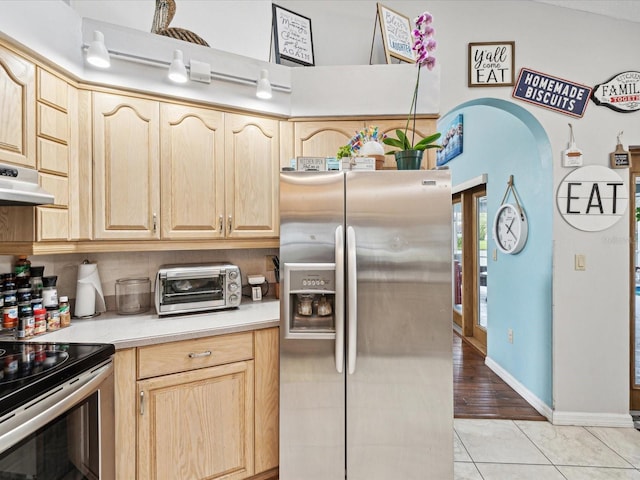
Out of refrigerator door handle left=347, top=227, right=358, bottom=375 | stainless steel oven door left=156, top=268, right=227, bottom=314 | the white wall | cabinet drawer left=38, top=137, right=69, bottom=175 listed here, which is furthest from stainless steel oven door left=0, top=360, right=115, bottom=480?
the white wall

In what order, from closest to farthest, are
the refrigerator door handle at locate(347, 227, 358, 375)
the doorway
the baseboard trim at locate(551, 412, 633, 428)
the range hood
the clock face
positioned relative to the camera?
the range hood < the refrigerator door handle at locate(347, 227, 358, 375) < the baseboard trim at locate(551, 412, 633, 428) < the clock face < the doorway

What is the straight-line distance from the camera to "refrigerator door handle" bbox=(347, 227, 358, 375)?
1.59 meters

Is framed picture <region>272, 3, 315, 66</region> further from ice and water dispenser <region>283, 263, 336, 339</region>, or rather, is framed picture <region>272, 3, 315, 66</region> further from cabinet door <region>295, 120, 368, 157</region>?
ice and water dispenser <region>283, 263, 336, 339</region>

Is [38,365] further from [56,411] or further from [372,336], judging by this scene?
[372,336]

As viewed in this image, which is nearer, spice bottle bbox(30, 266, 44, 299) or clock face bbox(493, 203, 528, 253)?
spice bottle bbox(30, 266, 44, 299)

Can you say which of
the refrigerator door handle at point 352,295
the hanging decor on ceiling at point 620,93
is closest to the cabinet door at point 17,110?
the refrigerator door handle at point 352,295

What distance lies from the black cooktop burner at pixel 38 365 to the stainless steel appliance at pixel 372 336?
0.81 m

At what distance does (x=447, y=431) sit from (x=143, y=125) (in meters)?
2.28

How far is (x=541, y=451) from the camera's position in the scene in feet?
6.81

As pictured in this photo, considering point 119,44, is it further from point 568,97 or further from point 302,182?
point 568,97

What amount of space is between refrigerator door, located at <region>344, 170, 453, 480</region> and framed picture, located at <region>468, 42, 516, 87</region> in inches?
47.6

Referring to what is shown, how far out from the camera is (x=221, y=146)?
201 cm

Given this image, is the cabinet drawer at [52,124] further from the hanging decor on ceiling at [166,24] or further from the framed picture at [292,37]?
the framed picture at [292,37]

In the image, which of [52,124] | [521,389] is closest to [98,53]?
[52,124]
